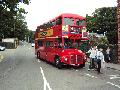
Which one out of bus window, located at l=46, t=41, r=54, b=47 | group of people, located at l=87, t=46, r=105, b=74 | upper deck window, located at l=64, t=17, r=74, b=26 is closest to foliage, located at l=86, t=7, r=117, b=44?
bus window, located at l=46, t=41, r=54, b=47

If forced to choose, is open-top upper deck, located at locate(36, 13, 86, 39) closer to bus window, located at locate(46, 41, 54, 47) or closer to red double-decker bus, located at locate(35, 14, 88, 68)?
red double-decker bus, located at locate(35, 14, 88, 68)

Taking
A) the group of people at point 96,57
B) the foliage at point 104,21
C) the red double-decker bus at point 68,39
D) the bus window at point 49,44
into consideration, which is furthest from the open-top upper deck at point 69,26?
the foliage at point 104,21

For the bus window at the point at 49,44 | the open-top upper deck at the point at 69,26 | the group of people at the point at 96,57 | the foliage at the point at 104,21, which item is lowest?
the group of people at the point at 96,57

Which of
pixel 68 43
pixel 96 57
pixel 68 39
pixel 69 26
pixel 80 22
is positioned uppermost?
pixel 80 22

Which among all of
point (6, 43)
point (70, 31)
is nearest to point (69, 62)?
point (70, 31)

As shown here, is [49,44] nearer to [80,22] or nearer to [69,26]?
[80,22]

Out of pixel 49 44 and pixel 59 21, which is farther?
pixel 49 44

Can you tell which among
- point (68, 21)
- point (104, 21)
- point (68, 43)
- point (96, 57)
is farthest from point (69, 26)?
point (104, 21)

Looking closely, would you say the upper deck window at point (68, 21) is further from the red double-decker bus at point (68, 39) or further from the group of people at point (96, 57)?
the group of people at point (96, 57)

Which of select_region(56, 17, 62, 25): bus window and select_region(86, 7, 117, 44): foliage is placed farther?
select_region(86, 7, 117, 44): foliage

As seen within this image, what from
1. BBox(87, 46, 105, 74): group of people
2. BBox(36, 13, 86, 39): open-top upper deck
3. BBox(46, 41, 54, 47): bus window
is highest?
BBox(36, 13, 86, 39): open-top upper deck

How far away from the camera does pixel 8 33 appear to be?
98.6 metres

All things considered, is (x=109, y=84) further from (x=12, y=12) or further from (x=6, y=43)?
(x=6, y=43)

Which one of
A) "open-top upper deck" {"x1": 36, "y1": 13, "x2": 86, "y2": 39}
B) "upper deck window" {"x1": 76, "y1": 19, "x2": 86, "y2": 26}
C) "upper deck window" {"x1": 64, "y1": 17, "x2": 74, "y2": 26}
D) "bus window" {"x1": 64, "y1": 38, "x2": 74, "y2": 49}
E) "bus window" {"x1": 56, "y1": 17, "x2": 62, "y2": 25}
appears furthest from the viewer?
"upper deck window" {"x1": 76, "y1": 19, "x2": 86, "y2": 26}
